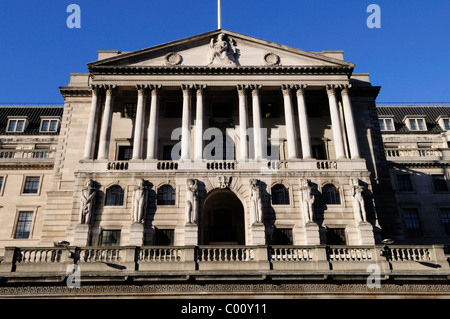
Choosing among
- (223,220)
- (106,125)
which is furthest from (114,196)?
(223,220)

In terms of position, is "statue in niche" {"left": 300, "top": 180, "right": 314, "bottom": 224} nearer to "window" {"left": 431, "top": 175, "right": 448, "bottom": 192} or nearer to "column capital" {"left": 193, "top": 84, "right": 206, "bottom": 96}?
"column capital" {"left": 193, "top": 84, "right": 206, "bottom": 96}

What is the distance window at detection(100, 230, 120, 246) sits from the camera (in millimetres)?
32562

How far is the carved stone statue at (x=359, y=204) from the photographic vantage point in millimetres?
32906

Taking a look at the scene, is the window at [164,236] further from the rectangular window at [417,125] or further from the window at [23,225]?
the rectangular window at [417,125]

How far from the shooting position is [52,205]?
120 feet

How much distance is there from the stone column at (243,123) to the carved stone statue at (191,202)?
17.2 ft

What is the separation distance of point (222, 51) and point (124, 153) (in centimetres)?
1435

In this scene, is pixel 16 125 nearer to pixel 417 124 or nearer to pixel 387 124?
pixel 387 124

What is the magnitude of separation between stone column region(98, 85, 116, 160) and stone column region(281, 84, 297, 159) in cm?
1678

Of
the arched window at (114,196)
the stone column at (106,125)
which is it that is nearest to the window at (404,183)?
the arched window at (114,196)
